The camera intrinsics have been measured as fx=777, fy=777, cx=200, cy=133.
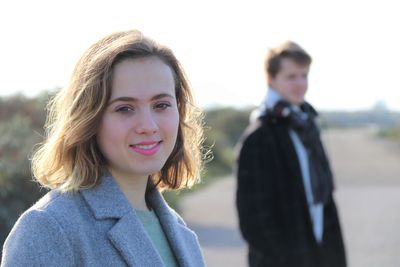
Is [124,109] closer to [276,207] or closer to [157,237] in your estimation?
[157,237]

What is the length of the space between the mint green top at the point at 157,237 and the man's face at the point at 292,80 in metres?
2.28

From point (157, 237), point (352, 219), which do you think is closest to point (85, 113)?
point (157, 237)

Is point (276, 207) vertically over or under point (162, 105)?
under

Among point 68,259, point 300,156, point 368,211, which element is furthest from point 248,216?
point 368,211

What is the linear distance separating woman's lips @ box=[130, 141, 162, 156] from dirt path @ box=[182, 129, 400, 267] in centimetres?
677

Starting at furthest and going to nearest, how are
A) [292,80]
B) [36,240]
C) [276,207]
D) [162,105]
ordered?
[292,80]
[276,207]
[162,105]
[36,240]

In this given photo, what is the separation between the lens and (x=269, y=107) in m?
4.66

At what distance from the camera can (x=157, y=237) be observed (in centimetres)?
254

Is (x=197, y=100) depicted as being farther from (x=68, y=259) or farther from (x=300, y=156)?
(x=300, y=156)

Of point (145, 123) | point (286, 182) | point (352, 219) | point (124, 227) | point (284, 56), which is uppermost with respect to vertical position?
point (145, 123)

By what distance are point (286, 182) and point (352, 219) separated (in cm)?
842

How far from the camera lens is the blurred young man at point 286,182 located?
4.41m

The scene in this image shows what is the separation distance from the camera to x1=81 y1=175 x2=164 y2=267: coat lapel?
2.27m

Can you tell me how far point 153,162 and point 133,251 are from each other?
30 cm
